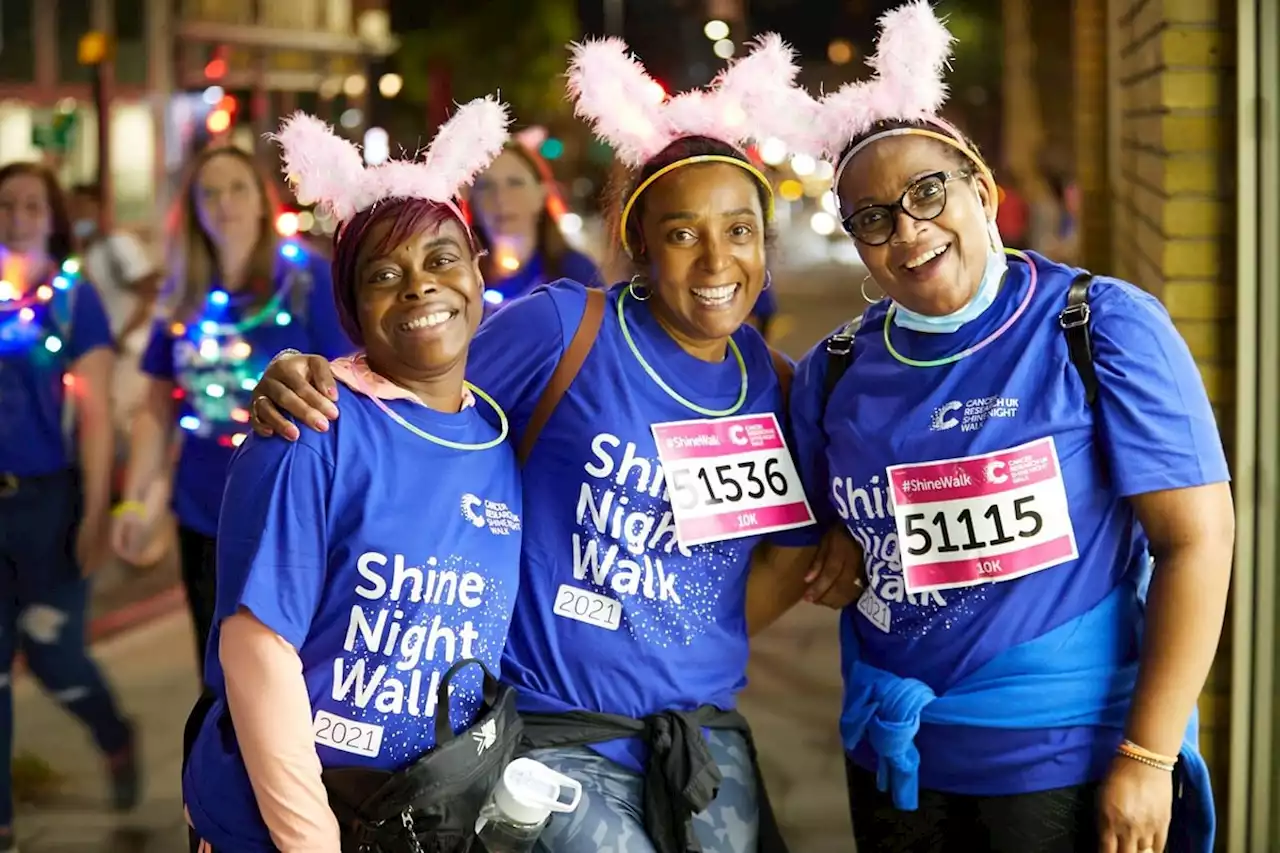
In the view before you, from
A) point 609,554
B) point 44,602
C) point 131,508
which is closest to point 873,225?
point 609,554

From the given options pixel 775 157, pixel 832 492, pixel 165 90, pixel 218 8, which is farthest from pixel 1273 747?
pixel 218 8

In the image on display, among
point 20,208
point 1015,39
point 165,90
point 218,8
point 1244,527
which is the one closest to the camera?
point 1244,527

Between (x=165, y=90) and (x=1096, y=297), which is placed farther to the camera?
(x=165, y=90)

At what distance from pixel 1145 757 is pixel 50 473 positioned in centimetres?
346

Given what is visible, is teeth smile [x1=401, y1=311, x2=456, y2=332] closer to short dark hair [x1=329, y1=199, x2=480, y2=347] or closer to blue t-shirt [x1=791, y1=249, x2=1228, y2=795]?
short dark hair [x1=329, y1=199, x2=480, y2=347]

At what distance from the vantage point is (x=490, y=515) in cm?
243

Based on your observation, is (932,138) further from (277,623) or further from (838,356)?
(277,623)

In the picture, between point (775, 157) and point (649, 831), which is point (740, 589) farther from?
point (775, 157)

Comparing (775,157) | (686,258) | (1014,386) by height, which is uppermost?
(775,157)

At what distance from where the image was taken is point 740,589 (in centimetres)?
275

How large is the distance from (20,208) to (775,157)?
307 centimetres

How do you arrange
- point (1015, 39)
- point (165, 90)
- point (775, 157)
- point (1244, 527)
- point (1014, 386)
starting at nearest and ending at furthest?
point (1014, 386) < point (775, 157) < point (1244, 527) < point (165, 90) < point (1015, 39)

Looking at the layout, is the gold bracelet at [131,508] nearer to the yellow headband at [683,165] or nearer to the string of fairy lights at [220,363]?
the string of fairy lights at [220,363]

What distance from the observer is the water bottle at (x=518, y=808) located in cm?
236
